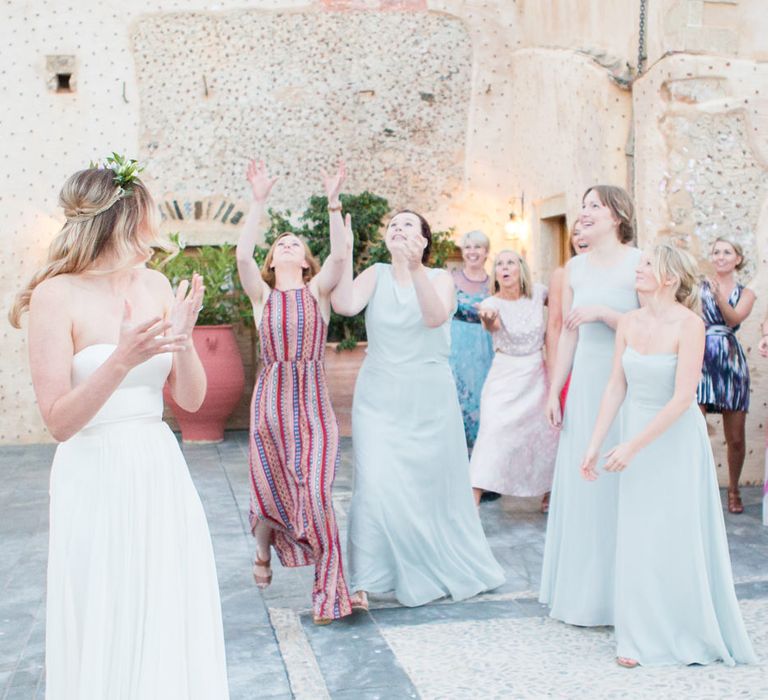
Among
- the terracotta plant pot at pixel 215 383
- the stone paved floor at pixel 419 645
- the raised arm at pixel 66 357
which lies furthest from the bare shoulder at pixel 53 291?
the terracotta plant pot at pixel 215 383

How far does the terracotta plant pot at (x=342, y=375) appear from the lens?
9.38 meters

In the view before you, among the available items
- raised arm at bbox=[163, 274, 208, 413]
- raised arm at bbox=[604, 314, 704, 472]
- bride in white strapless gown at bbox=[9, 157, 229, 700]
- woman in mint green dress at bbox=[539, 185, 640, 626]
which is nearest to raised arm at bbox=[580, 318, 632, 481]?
raised arm at bbox=[604, 314, 704, 472]

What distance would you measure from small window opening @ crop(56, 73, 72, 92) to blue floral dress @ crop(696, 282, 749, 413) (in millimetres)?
6688

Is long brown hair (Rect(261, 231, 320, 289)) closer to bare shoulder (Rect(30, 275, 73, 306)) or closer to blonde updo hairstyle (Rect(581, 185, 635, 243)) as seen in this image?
blonde updo hairstyle (Rect(581, 185, 635, 243))

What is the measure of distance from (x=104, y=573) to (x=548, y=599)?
2.48 metres

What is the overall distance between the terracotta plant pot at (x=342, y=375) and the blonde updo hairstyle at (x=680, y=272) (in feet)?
19.4

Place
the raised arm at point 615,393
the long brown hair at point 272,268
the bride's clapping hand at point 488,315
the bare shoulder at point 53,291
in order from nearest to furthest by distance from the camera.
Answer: the bare shoulder at point 53,291
the raised arm at point 615,393
the long brown hair at point 272,268
the bride's clapping hand at point 488,315

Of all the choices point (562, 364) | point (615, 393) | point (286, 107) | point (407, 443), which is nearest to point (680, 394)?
point (615, 393)

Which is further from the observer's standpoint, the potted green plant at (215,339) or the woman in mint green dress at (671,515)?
the potted green plant at (215,339)

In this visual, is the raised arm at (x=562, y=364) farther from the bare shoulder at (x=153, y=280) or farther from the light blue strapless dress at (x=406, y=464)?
the bare shoulder at (x=153, y=280)

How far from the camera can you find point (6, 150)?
9.59 m

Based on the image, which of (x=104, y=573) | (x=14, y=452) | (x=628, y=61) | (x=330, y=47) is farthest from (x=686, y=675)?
(x=330, y=47)

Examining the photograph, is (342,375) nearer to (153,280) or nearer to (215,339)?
(215,339)

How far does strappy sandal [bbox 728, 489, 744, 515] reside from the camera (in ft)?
20.0
